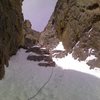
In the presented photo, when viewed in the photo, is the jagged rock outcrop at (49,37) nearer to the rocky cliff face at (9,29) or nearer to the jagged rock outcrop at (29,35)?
the jagged rock outcrop at (29,35)

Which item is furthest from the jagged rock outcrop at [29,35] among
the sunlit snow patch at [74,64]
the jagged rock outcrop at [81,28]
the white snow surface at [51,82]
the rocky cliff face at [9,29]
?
the white snow surface at [51,82]

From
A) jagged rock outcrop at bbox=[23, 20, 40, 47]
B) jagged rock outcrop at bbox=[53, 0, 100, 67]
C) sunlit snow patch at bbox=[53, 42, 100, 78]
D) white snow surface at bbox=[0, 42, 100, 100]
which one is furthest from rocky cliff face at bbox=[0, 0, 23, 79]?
jagged rock outcrop at bbox=[53, 0, 100, 67]

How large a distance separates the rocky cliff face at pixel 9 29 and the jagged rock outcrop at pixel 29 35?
3035mm

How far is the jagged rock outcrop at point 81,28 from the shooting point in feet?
64.4

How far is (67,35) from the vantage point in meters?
22.9

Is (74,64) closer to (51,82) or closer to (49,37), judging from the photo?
(51,82)

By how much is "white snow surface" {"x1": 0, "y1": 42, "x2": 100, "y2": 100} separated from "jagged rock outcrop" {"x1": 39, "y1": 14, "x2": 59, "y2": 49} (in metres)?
5.01

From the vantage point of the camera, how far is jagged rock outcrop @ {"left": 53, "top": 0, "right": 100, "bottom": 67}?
1964 cm

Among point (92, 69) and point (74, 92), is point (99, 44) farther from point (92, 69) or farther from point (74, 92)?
point (74, 92)

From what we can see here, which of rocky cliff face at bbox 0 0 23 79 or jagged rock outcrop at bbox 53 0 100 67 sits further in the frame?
jagged rock outcrop at bbox 53 0 100 67

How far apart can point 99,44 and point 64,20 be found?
556 centimetres

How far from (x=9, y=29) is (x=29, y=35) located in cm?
1020

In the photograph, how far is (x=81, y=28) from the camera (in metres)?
21.4

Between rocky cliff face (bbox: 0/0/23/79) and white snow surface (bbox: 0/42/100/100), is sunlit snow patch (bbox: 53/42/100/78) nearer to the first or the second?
white snow surface (bbox: 0/42/100/100)
